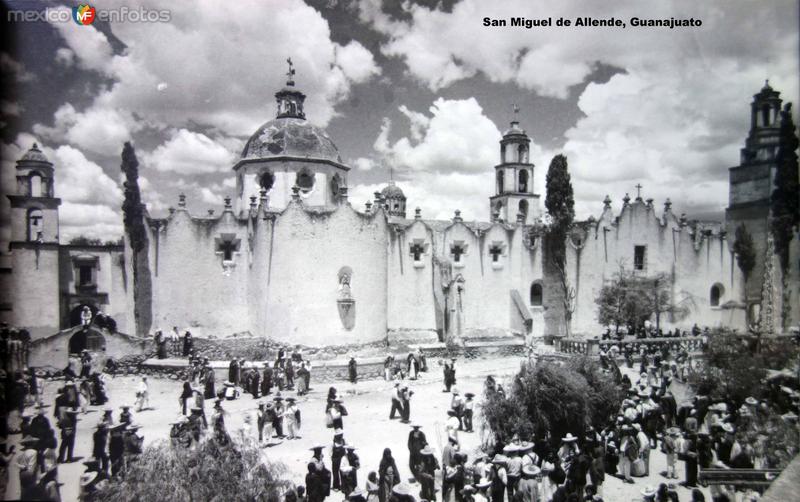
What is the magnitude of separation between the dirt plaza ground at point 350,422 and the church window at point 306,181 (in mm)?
12884

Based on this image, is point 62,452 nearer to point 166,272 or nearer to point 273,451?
point 273,451

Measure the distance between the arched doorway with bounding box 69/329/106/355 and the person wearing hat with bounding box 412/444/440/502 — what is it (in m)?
19.6

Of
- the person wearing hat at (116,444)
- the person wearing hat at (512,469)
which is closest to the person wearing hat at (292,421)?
the person wearing hat at (116,444)

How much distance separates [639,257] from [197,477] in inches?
1330

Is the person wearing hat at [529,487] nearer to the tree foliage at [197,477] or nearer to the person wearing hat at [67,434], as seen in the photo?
the tree foliage at [197,477]

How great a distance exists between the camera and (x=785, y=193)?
30500 millimetres

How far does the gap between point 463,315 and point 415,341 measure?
3753mm

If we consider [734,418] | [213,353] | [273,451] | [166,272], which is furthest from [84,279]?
[734,418]

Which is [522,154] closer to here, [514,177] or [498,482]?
[514,177]

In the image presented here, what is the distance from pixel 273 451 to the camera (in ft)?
46.5

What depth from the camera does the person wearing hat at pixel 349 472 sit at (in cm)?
1125

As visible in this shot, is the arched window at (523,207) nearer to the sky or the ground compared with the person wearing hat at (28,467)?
nearer to the sky

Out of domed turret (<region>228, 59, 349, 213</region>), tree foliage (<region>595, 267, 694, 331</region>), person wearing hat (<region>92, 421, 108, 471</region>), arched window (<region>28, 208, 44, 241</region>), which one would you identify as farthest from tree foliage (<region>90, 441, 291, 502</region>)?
tree foliage (<region>595, 267, 694, 331</region>)

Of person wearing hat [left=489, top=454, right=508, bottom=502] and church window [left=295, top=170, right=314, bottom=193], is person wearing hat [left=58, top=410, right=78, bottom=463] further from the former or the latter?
church window [left=295, top=170, right=314, bottom=193]
